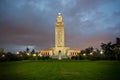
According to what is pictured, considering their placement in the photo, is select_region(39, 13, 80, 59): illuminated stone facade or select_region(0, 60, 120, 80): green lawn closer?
select_region(0, 60, 120, 80): green lawn

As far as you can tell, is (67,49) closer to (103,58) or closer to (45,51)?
(45,51)

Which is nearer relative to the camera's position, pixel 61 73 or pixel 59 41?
pixel 61 73

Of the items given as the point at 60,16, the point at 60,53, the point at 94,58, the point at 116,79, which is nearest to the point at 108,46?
the point at 94,58

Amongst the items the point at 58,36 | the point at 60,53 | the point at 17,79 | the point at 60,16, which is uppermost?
the point at 60,16

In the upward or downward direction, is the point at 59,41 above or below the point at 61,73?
above

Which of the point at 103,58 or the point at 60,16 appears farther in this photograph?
the point at 60,16

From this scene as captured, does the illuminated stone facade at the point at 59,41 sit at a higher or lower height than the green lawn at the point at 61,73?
higher

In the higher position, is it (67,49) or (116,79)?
(67,49)

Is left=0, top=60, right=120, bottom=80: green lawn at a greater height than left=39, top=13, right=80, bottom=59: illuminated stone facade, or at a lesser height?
lesser

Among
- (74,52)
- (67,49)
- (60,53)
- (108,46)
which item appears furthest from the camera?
(74,52)

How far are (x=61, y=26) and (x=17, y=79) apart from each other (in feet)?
418

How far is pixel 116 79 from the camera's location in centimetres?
1423

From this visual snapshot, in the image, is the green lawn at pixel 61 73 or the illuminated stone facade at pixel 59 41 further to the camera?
the illuminated stone facade at pixel 59 41

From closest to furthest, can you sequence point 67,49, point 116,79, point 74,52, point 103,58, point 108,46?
point 116,79 → point 103,58 → point 108,46 → point 67,49 → point 74,52
